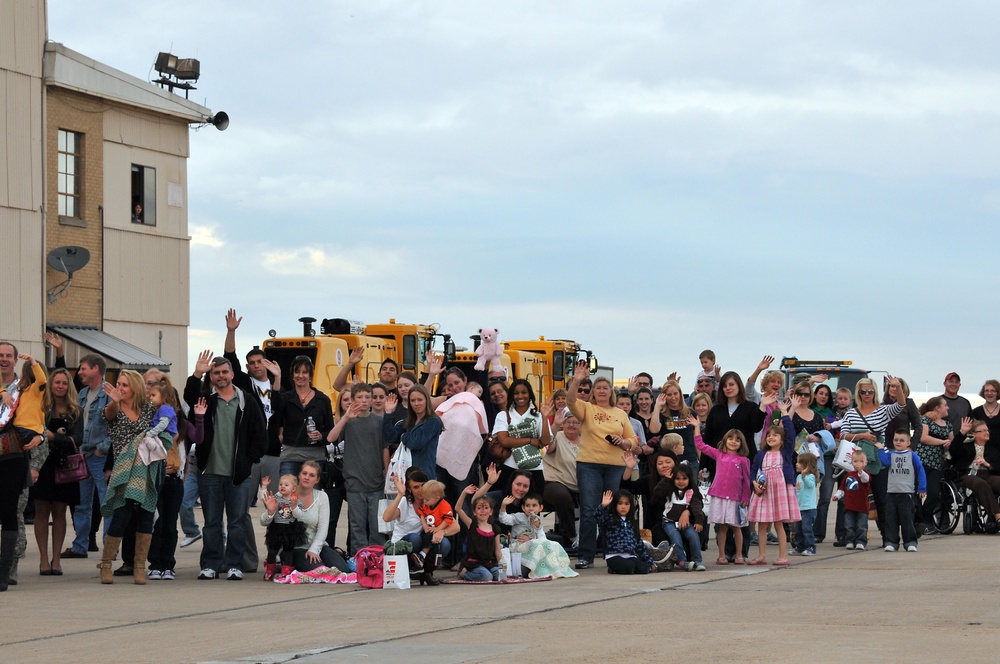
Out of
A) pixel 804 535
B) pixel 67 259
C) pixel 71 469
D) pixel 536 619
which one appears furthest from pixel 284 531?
pixel 67 259

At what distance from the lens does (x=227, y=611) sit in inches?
433

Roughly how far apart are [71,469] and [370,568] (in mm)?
3178

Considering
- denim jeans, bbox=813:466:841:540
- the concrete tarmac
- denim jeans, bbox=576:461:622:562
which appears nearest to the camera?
the concrete tarmac

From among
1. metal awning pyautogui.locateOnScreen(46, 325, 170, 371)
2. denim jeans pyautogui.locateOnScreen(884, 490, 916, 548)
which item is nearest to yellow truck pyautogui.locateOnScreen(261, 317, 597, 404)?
metal awning pyautogui.locateOnScreen(46, 325, 170, 371)

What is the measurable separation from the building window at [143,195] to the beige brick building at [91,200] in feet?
0.10

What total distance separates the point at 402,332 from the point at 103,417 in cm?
1915

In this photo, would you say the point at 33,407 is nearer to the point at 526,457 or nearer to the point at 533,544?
the point at 533,544

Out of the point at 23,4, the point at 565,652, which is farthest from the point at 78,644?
the point at 23,4

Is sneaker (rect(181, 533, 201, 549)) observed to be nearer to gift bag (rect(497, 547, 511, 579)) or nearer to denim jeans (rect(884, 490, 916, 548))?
gift bag (rect(497, 547, 511, 579))

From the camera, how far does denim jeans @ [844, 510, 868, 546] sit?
17078 mm

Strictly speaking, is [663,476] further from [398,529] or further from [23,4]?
[23,4]

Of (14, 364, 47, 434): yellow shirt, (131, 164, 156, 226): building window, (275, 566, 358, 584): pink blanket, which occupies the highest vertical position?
(131, 164, 156, 226): building window

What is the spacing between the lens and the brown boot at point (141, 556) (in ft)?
42.7

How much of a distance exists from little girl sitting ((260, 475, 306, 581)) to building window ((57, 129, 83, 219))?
64.8 ft
